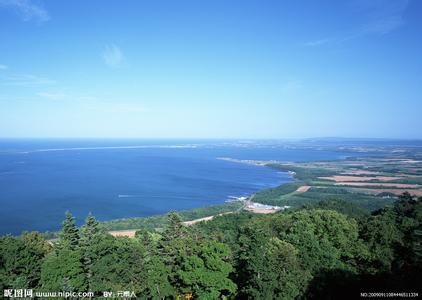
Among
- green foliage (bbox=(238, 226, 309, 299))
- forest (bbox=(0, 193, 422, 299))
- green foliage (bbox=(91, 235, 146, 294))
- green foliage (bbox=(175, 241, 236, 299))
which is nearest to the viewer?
green foliage (bbox=(238, 226, 309, 299))

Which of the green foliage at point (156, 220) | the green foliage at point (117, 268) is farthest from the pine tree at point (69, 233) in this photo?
the green foliage at point (156, 220)

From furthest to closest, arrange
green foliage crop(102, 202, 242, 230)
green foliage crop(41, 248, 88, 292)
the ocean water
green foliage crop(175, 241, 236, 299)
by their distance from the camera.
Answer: the ocean water, green foliage crop(102, 202, 242, 230), green foliage crop(175, 241, 236, 299), green foliage crop(41, 248, 88, 292)

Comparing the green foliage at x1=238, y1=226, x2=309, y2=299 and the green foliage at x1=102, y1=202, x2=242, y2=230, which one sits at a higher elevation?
the green foliage at x1=238, y1=226, x2=309, y2=299

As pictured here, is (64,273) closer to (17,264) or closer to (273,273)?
(17,264)

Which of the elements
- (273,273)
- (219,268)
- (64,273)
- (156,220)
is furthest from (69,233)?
(156,220)

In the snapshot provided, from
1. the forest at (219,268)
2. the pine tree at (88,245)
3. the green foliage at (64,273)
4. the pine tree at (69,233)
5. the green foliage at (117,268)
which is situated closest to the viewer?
the green foliage at (64,273)

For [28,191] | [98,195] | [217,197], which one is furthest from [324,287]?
[28,191]

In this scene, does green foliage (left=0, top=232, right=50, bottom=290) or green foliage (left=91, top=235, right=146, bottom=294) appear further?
green foliage (left=91, top=235, right=146, bottom=294)

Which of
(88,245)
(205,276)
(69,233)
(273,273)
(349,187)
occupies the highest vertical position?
(88,245)

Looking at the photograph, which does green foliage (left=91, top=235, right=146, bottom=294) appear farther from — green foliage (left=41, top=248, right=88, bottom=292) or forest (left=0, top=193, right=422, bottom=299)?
green foliage (left=41, top=248, right=88, bottom=292)

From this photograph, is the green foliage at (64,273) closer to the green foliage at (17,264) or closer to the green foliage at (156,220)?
the green foliage at (17,264)

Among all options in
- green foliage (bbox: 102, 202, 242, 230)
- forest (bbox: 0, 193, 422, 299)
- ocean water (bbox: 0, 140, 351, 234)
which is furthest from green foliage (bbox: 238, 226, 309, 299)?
ocean water (bbox: 0, 140, 351, 234)
